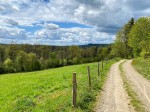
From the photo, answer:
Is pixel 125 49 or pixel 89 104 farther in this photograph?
pixel 125 49

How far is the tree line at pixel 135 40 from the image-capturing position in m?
60.4

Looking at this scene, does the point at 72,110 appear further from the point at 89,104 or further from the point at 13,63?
the point at 13,63

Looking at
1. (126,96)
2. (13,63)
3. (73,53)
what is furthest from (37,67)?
(126,96)

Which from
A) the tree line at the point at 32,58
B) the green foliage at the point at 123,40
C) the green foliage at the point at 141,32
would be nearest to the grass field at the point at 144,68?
the green foliage at the point at 141,32

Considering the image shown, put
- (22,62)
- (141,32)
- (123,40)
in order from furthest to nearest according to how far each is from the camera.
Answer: (22,62) → (123,40) → (141,32)

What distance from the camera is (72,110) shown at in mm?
10594

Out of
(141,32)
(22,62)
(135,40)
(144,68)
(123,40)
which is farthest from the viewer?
(22,62)

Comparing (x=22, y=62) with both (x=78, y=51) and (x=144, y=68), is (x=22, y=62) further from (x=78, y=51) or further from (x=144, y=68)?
(x=144, y=68)

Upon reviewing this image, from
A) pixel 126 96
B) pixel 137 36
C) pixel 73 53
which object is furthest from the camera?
pixel 73 53

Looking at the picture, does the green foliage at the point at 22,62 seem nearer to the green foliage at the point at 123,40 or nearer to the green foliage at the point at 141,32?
the green foliage at the point at 123,40

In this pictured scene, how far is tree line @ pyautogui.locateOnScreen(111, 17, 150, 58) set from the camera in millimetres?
60359

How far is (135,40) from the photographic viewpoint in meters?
67.2

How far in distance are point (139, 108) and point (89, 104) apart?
277cm

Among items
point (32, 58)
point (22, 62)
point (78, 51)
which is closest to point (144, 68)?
point (32, 58)
